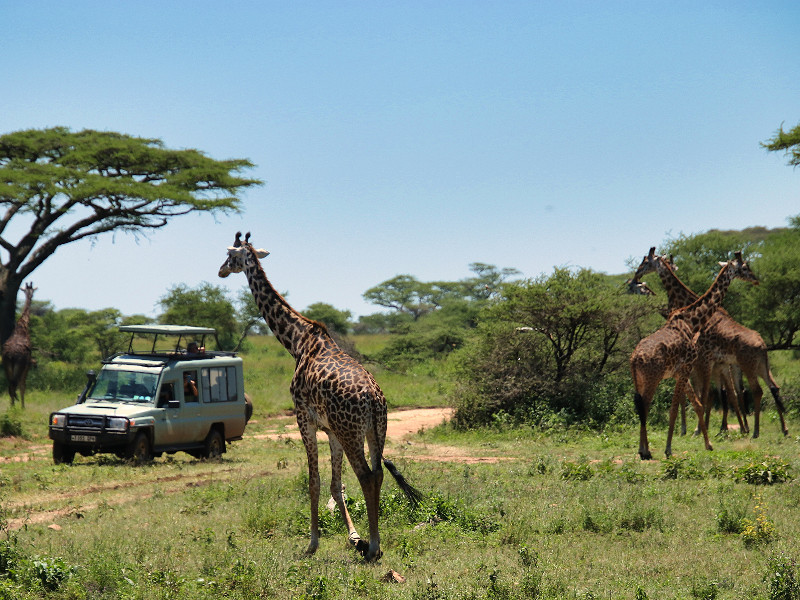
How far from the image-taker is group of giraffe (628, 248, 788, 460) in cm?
1385

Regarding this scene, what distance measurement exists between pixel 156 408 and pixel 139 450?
0.76 meters

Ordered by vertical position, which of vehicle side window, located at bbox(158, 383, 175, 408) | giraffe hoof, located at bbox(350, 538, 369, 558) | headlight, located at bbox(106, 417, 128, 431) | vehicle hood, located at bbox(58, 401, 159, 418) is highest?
vehicle side window, located at bbox(158, 383, 175, 408)

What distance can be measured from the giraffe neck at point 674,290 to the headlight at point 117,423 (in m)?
10.0

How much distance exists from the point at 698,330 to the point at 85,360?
30.3m

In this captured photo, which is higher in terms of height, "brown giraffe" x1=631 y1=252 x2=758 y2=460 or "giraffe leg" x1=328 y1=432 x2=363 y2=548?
"brown giraffe" x1=631 y1=252 x2=758 y2=460

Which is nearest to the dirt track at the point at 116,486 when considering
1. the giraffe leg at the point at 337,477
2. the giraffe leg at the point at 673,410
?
the giraffe leg at the point at 673,410

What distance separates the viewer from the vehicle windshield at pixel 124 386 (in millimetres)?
14773

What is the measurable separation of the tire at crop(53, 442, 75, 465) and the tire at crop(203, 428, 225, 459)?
2.29 m

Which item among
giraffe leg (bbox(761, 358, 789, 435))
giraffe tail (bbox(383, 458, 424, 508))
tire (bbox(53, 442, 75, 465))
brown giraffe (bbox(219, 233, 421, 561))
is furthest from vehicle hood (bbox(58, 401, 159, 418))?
giraffe leg (bbox(761, 358, 789, 435))

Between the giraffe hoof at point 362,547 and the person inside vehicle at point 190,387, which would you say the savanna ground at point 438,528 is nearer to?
the giraffe hoof at point 362,547

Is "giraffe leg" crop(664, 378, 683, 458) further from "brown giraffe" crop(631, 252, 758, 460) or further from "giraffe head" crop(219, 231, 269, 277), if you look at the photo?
"giraffe head" crop(219, 231, 269, 277)

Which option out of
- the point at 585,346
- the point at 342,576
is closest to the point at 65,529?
the point at 342,576

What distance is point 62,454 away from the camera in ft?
47.9

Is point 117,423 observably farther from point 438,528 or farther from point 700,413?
point 700,413
